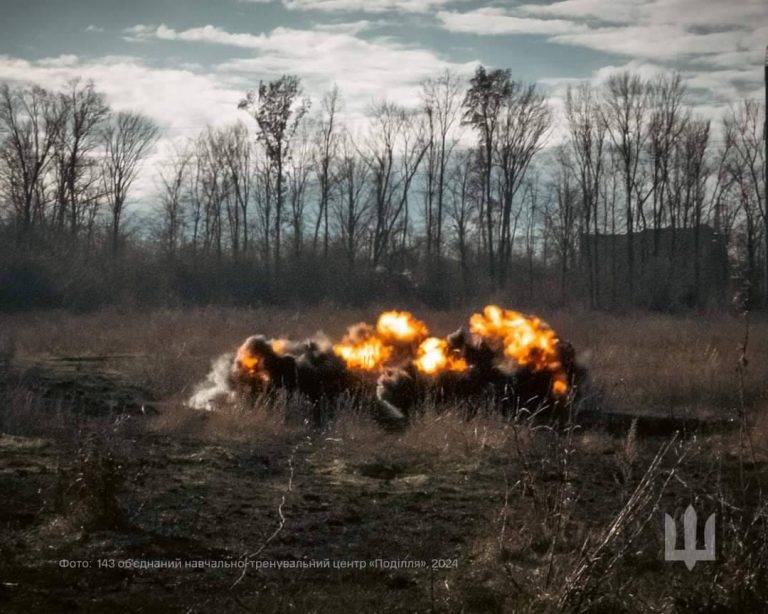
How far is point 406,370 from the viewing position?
14523 mm

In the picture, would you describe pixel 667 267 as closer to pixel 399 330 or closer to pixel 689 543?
pixel 399 330

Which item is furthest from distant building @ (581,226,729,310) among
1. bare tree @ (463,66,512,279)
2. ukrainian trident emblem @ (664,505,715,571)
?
ukrainian trident emblem @ (664,505,715,571)

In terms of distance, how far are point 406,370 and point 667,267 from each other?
36172mm

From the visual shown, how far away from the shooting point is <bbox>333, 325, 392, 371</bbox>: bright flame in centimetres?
1527

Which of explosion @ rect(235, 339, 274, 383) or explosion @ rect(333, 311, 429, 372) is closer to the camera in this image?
explosion @ rect(235, 339, 274, 383)

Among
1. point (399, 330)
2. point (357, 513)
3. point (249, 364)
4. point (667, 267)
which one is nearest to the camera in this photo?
point (357, 513)

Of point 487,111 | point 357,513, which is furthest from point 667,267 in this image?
point 357,513

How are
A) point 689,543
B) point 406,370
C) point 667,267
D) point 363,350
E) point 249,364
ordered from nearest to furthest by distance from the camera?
point 689,543 → point 406,370 → point 249,364 → point 363,350 → point 667,267

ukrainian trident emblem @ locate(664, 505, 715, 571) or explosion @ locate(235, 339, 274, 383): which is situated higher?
ukrainian trident emblem @ locate(664, 505, 715, 571)

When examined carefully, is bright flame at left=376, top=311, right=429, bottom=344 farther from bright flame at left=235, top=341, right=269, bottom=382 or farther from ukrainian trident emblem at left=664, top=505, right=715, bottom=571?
ukrainian trident emblem at left=664, top=505, right=715, bottom=571

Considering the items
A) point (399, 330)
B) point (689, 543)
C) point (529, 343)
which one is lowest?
point (689, 543)

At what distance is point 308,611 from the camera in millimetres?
4859

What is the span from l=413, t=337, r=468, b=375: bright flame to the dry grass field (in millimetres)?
1225

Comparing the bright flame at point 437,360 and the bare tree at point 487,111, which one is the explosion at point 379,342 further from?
the bare tree at point 487,111
